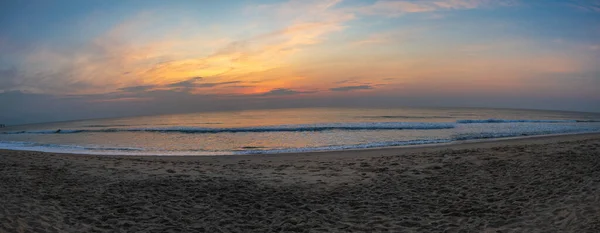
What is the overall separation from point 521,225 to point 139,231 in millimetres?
6880

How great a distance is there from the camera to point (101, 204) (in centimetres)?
746

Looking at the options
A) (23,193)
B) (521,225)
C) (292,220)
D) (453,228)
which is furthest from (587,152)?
(23,193)

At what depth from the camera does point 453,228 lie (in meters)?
5.95

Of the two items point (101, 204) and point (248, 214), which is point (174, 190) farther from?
point (248, 214)

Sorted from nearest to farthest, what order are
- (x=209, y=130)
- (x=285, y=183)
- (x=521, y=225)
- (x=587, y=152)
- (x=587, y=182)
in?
(x=521, y=225) < (x=587, y=182) < (x=285, y=183) < (x=587, y=152) < (x=209, y=130)

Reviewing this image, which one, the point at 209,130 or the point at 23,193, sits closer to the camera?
the point at 23,193

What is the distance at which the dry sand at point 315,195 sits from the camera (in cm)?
614

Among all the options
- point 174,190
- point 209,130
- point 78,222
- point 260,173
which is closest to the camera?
point 78,222

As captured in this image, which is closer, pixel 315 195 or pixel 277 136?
pixel 315 195

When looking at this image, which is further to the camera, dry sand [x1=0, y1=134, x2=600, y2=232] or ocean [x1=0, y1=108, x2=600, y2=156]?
ocean [x1=0, y1=108, x2=600, y2=156]

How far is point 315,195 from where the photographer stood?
8.44 m

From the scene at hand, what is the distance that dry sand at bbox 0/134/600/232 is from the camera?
20.2 ft

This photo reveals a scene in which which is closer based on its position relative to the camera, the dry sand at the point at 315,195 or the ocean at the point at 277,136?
the dry sand at the point at 315,195

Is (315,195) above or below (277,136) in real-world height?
below
